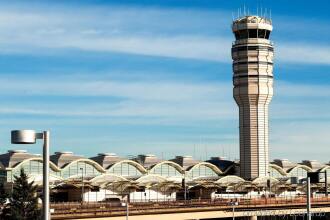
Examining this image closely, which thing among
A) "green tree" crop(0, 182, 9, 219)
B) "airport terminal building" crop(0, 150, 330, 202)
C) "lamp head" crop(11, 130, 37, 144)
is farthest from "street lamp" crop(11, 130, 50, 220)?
"airport terminal building" crop(0, 150, 330, 202)

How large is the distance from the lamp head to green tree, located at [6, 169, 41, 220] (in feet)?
202

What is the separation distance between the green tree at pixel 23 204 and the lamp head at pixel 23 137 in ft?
202

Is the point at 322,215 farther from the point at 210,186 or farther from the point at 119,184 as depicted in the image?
the point at 119,184

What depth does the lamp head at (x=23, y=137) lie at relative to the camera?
72.5 ft

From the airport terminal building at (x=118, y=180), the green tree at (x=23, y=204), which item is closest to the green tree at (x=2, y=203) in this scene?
the green tree at (x=23, y=204)

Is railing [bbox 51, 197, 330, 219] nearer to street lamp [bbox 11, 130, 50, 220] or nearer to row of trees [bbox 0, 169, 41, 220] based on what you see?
row of trees [bbox 0, 169, 41, 220]

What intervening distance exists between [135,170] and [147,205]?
236ft

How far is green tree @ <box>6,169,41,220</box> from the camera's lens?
83.4 meters

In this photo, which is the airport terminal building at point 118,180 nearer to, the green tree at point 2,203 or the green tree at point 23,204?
the green tree at point 2,203

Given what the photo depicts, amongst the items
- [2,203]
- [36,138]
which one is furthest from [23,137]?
[2,203]

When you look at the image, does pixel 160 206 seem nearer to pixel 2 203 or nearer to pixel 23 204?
pixel 2 203

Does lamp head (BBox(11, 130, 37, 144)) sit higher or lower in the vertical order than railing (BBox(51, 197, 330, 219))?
higher

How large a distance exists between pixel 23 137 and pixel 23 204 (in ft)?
217

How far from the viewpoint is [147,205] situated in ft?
370
